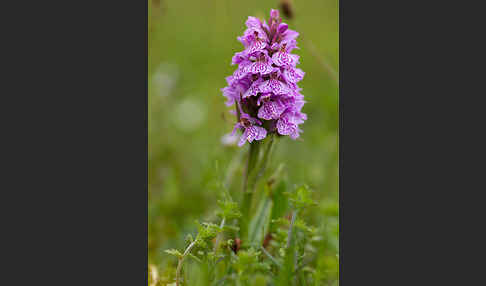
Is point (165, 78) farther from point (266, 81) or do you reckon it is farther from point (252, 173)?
point (266, 81)

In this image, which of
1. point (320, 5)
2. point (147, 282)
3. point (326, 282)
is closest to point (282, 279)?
point (326, 282)

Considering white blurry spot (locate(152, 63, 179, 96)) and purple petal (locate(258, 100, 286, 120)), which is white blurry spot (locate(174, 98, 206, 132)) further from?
purple petal (locate(258, 100, 286, 120))

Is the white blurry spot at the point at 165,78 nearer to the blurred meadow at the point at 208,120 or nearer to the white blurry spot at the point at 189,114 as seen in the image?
the blurred meadow at the point at 208,120

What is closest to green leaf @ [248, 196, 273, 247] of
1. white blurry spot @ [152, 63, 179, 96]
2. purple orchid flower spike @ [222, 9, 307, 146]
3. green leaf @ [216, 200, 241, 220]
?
green leaf @ [216, 200, 241, 220]

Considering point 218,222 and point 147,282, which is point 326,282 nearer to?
point 218,222

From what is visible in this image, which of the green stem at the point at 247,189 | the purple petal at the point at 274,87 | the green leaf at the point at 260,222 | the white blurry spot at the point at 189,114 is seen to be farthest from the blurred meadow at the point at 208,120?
the purple petal at the point at 274,87
